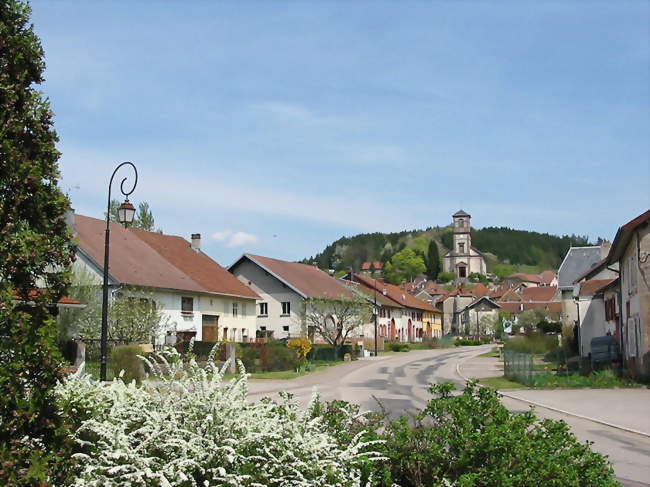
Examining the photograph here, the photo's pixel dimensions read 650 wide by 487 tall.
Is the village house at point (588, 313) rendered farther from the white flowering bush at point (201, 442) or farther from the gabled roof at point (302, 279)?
the white flowering bush at point (201, 442)

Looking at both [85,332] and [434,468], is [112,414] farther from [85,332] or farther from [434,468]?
[85,332]

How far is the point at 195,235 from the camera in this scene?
55812 mm

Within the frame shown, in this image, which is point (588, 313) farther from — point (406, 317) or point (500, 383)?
point (406, 317)

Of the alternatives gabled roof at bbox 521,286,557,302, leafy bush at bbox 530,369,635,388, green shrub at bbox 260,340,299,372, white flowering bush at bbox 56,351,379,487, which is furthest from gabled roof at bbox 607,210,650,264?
gabled roof at bbox 521,286,557,302

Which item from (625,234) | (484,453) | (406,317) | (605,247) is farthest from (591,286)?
(406,317)

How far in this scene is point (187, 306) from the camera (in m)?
44.4

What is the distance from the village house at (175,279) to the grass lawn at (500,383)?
46.9 ft

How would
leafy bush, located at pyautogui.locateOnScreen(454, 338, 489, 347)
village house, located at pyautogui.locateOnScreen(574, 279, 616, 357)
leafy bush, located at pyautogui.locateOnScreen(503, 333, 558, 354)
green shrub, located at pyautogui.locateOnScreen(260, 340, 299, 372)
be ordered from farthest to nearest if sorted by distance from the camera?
leafy bush, located at pyautogui.locateOnScreen(454, 338, 489, 347)
village house, located at pyautogui.locateOnScreen(574, 279, 616, 357)
leafy bush, located at pyautogui.locateOnScreen(503, 333, 558, 354)
green shrub, located at pyautogui.locateOnScreen(260, 340, 299, 372)

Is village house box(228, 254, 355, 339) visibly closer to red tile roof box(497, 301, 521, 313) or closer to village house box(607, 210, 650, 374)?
village house box(607, 210, 650, 374)

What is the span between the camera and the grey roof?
51.9m

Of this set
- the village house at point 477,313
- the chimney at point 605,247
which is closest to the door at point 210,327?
the chimney at point 605,247

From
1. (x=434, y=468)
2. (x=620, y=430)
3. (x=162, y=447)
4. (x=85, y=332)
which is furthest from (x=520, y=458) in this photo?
(x=85, y=332)

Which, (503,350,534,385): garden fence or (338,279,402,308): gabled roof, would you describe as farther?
(338,279,402,308): gabled roof

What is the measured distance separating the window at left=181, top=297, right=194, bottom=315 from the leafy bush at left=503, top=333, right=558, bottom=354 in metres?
19.4
